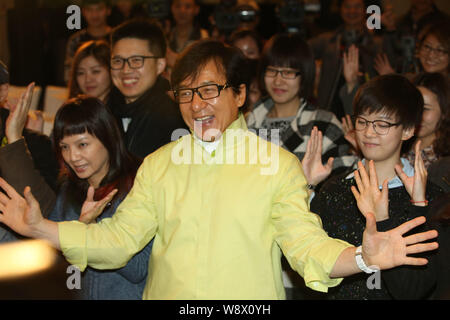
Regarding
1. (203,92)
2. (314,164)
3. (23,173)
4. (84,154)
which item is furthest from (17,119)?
(314,164)

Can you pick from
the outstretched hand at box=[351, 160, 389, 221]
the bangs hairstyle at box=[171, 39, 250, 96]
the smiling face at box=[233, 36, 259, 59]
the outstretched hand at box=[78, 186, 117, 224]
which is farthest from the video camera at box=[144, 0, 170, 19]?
the outstretched hand at box=[351, 160, 389, 221]

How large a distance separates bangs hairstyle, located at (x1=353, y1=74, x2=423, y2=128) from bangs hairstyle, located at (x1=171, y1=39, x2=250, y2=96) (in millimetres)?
488

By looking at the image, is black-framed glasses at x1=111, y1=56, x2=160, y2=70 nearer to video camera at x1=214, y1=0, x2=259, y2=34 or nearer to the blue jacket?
the blue jacket

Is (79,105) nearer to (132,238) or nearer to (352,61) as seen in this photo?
(132,238)

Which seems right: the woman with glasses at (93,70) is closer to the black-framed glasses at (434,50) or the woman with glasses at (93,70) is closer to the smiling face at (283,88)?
the smiling face at (283,88)

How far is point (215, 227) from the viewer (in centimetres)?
159

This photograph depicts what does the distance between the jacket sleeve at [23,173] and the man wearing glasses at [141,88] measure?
1.36 feet

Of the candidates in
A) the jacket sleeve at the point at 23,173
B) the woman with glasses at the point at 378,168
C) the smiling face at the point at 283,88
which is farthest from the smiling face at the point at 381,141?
the jacket sleeve at the point at 23,173

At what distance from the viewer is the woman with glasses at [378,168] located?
1.85 m

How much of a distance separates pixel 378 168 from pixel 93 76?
5.11 feet

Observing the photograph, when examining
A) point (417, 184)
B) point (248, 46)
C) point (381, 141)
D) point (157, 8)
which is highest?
point (157, 8)

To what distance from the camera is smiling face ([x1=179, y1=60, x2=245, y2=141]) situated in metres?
1.70

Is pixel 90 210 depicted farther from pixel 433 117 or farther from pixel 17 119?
pixel 433 117

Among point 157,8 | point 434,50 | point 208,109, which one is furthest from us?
point 157,8
